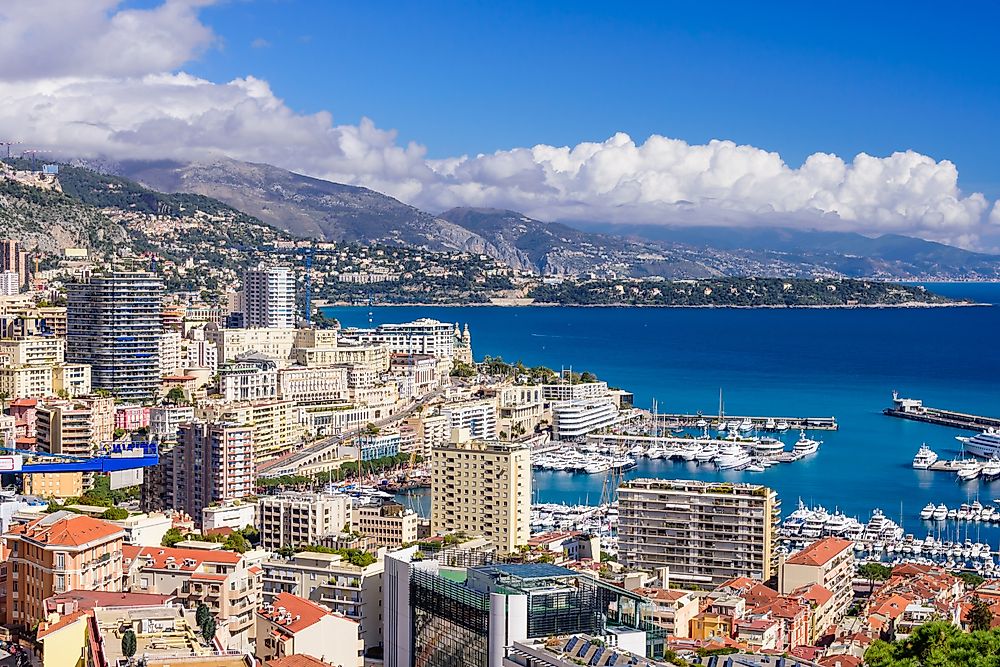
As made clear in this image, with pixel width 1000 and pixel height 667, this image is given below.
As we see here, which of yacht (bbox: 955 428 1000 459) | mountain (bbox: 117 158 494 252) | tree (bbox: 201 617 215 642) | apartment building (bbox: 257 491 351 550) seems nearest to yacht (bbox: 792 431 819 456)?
yacht (bbox: 955 428 1000 459)

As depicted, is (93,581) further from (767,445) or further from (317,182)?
(317,182)

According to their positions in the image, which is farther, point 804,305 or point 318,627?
point 804,305

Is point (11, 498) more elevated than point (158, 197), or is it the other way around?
point (158, 197)

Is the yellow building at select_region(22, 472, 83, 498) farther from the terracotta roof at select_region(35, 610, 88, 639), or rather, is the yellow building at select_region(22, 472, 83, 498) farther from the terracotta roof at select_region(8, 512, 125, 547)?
the terracotta roof at select_region(35, 610, 88, 639)

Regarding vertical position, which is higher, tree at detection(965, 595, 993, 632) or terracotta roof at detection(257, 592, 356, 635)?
terracotta roof at detection(257, 592, 356, 635)

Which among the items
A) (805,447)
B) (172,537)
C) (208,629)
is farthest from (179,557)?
(805,447)

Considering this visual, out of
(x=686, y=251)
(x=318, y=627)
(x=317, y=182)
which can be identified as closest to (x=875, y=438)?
(x=318, y=627)

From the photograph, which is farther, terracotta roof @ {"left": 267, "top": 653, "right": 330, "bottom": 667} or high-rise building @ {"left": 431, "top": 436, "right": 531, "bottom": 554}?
high-rise building @ {"left": 431, "top": 436, "right": 531, "bottom": 554}

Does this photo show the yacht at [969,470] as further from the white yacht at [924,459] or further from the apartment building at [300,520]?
the apartment building at [300,520]
